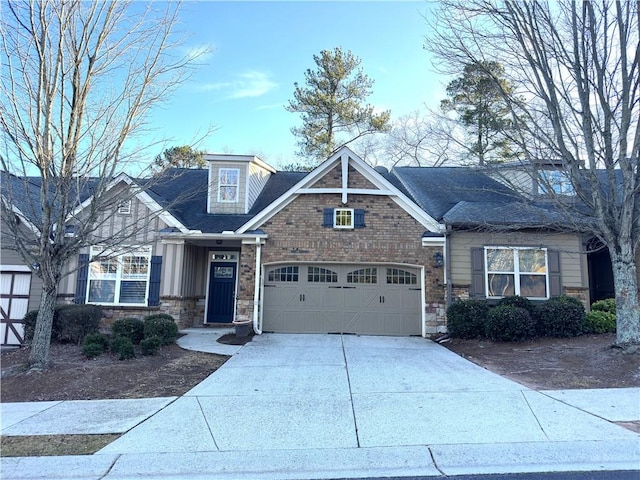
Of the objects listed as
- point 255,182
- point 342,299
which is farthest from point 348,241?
point 255,182

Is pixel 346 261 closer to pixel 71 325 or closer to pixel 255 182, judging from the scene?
pixel 255 182

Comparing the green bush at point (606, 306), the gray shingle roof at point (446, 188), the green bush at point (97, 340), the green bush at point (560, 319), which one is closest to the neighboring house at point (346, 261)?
the green bush at point (606, 306)

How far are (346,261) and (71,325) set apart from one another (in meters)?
7.46

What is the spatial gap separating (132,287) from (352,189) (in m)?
7.26

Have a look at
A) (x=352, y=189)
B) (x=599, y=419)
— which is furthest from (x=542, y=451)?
(x=352, y=189)

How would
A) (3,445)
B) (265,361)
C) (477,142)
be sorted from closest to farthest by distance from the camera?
(3,445)
(265,361)
(477,142)

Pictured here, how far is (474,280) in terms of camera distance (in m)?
12.1

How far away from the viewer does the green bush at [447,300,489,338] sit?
434 inches

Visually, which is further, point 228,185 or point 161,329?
point 228,185

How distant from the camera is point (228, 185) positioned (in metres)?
14.4

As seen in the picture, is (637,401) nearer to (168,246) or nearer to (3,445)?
(3,445)

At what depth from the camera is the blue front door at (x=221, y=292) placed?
14.1 meters

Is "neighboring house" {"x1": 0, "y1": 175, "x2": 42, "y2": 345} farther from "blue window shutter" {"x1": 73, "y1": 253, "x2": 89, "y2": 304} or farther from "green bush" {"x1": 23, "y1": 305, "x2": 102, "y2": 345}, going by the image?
"green bush" {"x1": 23, "y1": 305, "x2": 102, "y2": 345}

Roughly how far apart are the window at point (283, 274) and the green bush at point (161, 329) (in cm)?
322
